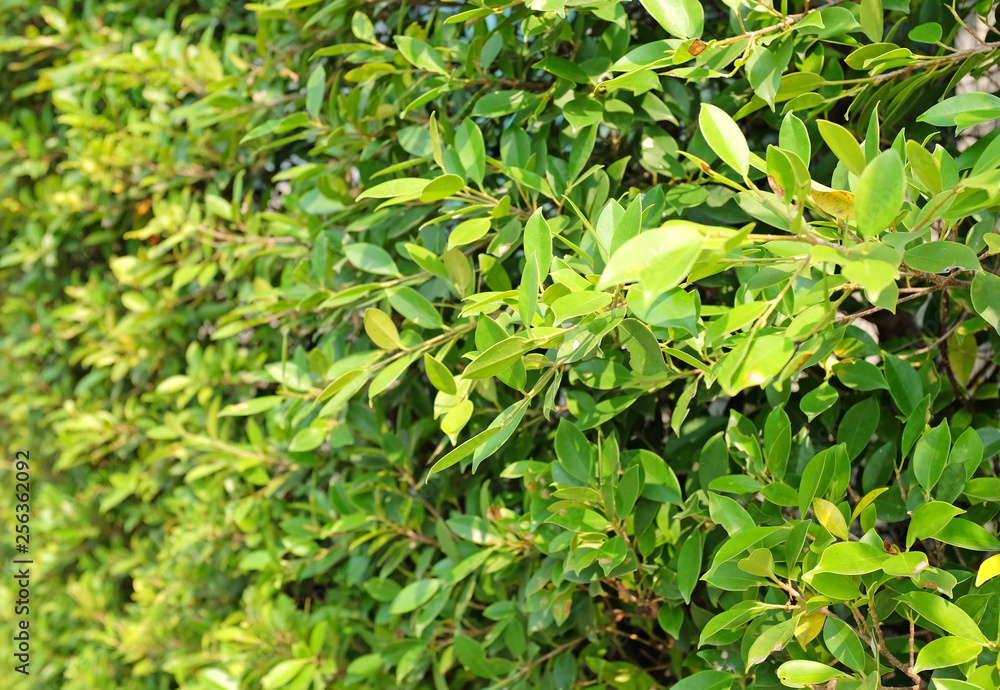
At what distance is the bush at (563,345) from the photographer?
57 cm

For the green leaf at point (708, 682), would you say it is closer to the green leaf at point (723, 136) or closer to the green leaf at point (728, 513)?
the green leaf at point (728, 513)

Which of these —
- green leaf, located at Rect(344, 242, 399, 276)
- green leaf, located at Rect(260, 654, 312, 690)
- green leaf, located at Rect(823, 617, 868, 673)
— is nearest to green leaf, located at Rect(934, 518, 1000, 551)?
green leaf, located at Rect(823, 617, 868, 673)

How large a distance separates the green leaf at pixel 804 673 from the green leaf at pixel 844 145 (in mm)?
410

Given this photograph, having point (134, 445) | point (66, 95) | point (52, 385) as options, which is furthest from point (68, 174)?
point (134, 445)

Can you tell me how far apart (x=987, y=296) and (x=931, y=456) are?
0.53ft

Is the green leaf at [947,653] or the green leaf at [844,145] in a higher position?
the green leaf at [844,145]

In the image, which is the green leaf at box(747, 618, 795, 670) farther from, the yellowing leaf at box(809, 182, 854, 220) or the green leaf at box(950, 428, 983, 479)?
the yellowing leaf at box(809, 182, 854, 220)

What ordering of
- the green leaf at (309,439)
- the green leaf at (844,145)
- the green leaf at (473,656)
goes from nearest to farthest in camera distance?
the green leaf at (844,145)
the green leaf at (473,656)
the green leaf at (309,439)

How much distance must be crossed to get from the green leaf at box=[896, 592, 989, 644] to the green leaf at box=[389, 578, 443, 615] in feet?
1.96

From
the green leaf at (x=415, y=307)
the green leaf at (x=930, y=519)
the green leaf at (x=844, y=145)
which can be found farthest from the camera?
the green leaf at (x=415, y=307)

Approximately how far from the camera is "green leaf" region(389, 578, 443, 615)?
3.19 feet

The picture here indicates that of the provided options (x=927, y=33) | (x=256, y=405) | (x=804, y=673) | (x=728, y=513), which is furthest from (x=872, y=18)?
(x=256, y=405)

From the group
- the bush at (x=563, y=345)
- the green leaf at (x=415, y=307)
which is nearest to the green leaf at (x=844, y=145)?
the bush at (x=563, y=345)

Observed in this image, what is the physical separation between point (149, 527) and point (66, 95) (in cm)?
120
